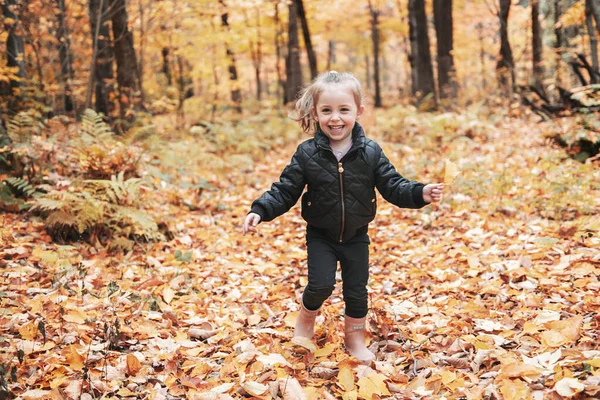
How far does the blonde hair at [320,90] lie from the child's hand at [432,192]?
0.74 m

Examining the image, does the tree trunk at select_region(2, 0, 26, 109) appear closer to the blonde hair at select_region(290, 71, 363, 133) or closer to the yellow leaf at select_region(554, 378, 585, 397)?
the blonde hair at select_region(290, 71, 363, 133)

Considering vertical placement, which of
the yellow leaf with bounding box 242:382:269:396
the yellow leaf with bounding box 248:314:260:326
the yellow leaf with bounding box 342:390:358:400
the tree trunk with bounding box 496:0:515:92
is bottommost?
the yellow leaf with bounding box 248:314:260:326

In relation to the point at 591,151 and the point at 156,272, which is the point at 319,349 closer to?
the point at 156,272

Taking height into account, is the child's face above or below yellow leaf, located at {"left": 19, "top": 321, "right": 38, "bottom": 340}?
above

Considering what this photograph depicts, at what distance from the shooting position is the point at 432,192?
9.09 feet

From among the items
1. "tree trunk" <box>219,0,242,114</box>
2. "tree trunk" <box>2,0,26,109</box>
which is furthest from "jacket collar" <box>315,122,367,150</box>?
"tree trunk" <box>219,0,242,114</box>

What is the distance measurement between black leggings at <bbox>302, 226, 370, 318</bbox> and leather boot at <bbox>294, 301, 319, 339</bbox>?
93 millimetres

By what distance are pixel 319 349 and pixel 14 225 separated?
3.66 m

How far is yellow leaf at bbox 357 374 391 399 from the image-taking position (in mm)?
2582

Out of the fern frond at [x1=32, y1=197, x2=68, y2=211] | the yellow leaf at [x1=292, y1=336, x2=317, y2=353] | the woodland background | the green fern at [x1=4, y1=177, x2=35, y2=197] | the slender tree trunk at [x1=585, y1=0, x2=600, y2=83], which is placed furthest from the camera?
the slender tree trunk at [x1=585, y1=0, x2=600, y2=83]

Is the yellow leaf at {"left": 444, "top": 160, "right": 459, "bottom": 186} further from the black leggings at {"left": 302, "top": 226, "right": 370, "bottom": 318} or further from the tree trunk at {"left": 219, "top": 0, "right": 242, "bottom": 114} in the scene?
the tree trunk at {"left": 219, "top": 0, "right": 242, "bottom": 114}

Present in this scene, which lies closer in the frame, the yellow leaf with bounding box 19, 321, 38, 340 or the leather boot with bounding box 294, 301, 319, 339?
the yellow leaf with bounding box 19, 321, 38, 340

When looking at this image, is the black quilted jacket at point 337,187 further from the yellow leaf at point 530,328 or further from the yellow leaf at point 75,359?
the yellow leaf at point 75,359

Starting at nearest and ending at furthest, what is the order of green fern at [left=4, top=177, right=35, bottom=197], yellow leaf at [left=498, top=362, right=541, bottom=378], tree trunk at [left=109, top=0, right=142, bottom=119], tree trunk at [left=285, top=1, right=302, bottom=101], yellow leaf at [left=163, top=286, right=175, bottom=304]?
1. yellow leaf at [left=498, top=362, right=541, bottom=378]
2. yellow leaf at [left=163, top=286, right=175, bottom=304]
3. green fern at [left=4, top=177, right=35, bottom=197]
4. tree trunk at [left=109, top=0, right=142, bottom=119]
5. tree trunk at [left=285, top=1, right=302, bottom=101]
